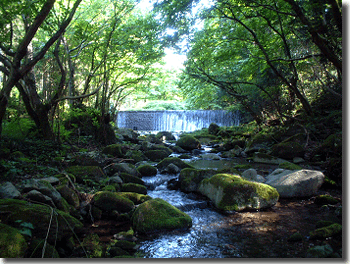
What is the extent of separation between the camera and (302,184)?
462 cm

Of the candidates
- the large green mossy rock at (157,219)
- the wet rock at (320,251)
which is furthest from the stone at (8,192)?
the wet rock at (320,251)

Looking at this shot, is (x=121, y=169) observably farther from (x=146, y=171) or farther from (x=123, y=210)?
(x=123, y=210)

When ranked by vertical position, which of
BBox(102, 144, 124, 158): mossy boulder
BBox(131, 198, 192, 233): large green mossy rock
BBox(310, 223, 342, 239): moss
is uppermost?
BBox(102, 144, 124, 158): mossy boulder

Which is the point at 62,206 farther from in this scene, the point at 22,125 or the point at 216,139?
the point at 216,139

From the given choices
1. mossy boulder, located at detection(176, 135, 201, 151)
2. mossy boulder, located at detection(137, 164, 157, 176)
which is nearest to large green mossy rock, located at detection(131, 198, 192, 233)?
mossy boulder, located at detection(137, 164, 157, 176)

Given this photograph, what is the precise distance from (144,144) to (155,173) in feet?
12.5

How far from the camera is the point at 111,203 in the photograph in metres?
3.98

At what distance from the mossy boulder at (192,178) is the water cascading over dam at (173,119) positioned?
12.7m

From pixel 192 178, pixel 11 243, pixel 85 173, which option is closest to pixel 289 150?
pixel 192 178

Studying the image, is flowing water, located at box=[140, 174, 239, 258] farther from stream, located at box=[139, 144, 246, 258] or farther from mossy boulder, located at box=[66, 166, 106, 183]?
mossy boulder, located at box=[66, 166, 106, 183]

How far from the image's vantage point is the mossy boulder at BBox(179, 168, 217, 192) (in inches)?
206

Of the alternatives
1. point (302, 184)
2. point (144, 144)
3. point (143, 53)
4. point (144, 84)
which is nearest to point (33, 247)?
point (302, 184)

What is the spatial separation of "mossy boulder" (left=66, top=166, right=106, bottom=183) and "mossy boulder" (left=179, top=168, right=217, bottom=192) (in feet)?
5.94

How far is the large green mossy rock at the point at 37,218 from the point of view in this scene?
2.51 m
